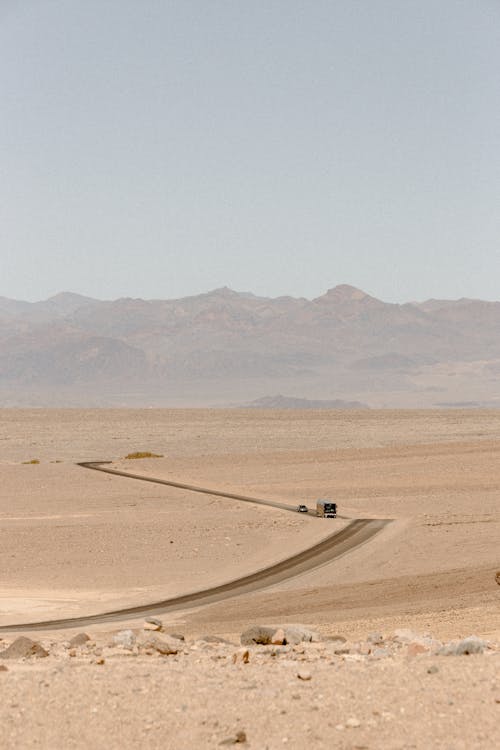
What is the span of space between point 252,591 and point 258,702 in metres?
20.7

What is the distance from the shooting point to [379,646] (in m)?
16.5

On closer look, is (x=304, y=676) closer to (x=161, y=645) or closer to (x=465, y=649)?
(x=465, y=649)

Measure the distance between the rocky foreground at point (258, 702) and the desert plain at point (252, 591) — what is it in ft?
0.08

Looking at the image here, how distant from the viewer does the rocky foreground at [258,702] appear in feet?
35.4

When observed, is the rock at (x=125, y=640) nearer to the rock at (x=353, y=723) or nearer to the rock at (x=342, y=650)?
the rock at (x=342, y=650)

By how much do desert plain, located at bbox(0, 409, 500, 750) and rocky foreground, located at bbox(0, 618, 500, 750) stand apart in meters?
0.03

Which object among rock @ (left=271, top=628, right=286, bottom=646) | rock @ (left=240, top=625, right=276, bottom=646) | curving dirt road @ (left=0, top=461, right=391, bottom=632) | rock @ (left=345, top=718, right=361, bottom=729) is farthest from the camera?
curving dirt road @ (left=0, top=461, right=391, bottom=632)

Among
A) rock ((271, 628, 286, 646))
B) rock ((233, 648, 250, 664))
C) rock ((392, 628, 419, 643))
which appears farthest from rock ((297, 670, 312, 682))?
rock ((271, 628, 286, 646))

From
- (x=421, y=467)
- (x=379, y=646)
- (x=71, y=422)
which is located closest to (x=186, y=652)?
(x=379, y=646)

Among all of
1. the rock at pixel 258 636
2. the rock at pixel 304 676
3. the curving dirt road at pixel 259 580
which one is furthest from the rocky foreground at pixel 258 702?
the curving dirt road at pixel 259 580

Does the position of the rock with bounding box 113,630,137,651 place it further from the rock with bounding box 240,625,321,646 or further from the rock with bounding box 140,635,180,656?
the rock with bounding box 240,625,321,646

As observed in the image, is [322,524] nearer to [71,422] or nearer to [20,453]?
[20,453]

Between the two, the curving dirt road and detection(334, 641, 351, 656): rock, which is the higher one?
detection(334, 641, 351, 656): rock

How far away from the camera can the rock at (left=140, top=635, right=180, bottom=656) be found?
15992 millimetres
